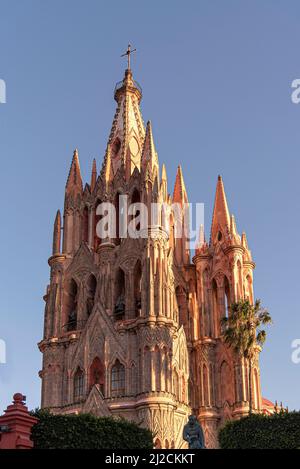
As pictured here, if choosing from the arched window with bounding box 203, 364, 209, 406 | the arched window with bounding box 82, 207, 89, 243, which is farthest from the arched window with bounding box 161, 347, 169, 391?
the arched window with bounding box 82, 207, 89, 243

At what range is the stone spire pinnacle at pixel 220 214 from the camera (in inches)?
2386

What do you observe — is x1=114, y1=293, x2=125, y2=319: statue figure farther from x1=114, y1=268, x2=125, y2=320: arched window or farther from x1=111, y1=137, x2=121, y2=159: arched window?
x1=111, y1=137, x2=121, y2=159: arched window

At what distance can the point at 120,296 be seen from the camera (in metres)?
56.5

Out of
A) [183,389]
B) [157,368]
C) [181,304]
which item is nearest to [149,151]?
[181,304]

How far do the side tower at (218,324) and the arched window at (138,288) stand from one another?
474 cm

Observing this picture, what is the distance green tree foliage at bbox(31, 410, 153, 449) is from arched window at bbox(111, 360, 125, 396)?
12266 millimetres

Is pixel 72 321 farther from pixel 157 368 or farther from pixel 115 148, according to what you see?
pixel 115 148

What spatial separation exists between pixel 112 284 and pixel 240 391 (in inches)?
454

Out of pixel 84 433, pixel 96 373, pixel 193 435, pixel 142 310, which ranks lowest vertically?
pixel 193 435

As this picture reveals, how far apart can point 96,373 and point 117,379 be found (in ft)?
6.44

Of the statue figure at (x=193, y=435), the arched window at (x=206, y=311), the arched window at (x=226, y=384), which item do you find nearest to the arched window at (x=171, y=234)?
the arched window at (x=206, y=311)
